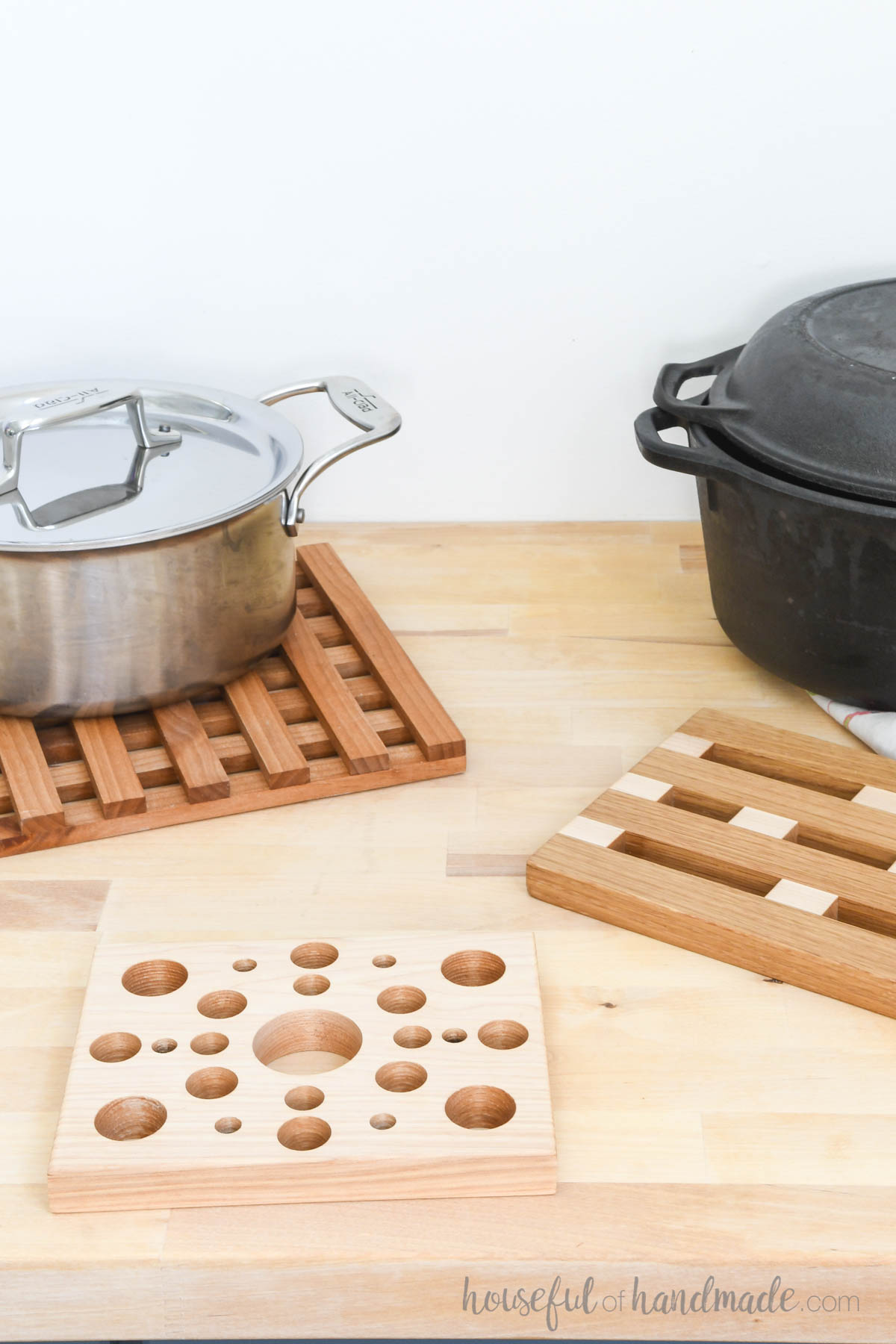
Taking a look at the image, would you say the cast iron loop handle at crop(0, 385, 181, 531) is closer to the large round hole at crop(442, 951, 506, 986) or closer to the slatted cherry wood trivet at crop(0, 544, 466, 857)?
the slatted cherry wood trivet at crop(0, 544, 466, 857)

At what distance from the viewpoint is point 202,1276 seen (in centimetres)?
52

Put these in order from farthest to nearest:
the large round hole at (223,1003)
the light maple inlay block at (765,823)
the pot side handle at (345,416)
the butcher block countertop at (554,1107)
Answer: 1. the pot side handle at (345,416)
2. the light maple inlay block at (765,823)
3. the large round hole at (223,1003)
4. the butcher block countertop at (554,1107)

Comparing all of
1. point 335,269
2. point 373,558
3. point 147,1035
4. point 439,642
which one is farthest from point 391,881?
point 335,269

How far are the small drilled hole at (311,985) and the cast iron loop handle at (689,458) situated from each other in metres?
0.40

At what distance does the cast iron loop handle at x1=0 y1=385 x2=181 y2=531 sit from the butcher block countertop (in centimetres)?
21

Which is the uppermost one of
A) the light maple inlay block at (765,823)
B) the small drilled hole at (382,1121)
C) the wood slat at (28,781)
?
the wood slat at (28,781)

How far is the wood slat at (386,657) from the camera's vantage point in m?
0.85

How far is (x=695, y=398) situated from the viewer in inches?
36.1

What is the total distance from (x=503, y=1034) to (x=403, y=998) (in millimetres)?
53

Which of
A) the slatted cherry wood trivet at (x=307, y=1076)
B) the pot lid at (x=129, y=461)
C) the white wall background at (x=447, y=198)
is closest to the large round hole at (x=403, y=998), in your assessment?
the slatted cherry wood trivet at (x=307, y=1076)

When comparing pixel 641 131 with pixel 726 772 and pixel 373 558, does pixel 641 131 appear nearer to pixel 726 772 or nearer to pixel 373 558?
pixel 373 558

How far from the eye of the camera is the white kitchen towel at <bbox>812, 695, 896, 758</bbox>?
833 mm

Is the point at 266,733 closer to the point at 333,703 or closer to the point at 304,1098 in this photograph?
the point at 333,703

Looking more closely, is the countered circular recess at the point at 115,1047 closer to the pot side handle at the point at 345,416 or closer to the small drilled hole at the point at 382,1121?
the small drilled hole at the point at 382,1121
